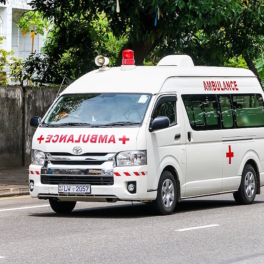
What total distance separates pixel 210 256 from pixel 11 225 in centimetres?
380

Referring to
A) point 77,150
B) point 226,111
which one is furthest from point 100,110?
point 226,111

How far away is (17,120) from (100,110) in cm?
1016

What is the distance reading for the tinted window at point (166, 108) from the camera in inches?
541

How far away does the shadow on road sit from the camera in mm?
13867

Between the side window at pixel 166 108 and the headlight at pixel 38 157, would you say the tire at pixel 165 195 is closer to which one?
the side window at pixel 166 108

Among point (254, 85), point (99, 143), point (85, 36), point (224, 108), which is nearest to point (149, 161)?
point (99, 143)

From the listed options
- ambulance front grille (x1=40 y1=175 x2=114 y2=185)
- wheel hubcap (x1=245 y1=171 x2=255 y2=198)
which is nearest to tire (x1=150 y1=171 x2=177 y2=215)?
ambulance front grille (x1=40 y1=175 x2=114 y2=185)

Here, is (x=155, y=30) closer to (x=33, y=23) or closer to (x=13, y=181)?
(x=13, y=181)

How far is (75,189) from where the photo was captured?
43.2ft

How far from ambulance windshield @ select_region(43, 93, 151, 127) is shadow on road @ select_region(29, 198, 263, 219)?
1413mm

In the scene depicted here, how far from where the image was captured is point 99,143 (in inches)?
512

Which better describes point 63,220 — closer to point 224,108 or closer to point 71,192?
point 71,192

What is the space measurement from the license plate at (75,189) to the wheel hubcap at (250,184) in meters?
3.94

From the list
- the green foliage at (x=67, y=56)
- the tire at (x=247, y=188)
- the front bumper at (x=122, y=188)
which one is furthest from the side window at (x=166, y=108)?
the green foliage at (x=67, y=56)
